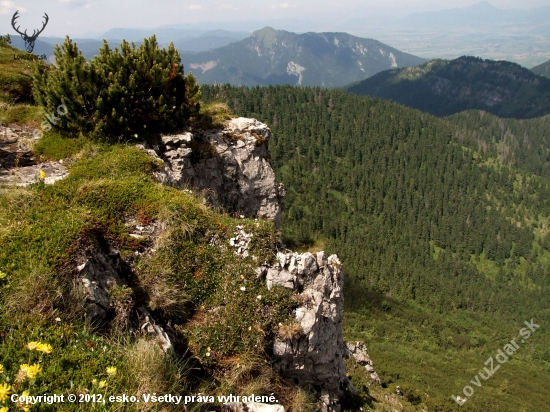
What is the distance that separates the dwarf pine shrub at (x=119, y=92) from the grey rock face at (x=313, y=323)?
8180mm

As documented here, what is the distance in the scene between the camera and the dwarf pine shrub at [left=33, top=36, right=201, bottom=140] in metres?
12.6

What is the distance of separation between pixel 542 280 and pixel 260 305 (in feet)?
685

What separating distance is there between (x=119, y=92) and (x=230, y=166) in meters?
5.86

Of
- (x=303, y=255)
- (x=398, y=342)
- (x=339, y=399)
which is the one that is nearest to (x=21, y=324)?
(x=303, y=255)

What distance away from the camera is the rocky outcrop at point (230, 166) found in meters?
14.3

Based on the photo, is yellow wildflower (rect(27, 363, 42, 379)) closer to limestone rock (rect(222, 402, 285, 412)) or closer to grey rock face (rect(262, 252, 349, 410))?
limestone rock (rect(222, 402, 285, 412))

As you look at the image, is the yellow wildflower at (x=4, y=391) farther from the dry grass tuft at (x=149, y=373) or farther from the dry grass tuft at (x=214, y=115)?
the dry grass tuft at (x=214, y=115)

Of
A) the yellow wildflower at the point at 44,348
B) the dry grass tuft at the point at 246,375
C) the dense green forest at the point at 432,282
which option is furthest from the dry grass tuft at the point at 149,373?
the dense green forest at the point at 432,282

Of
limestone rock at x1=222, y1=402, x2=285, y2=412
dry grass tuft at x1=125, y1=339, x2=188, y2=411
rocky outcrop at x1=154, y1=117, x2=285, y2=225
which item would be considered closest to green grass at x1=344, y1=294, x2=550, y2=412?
rocky outcrop at x1=154, y1=117, x2=285, y2=225

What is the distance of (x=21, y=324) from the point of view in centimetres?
577

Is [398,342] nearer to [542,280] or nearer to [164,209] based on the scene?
[164,209]

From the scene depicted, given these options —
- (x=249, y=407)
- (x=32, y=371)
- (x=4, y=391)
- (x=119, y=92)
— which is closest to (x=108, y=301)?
(x=32, y=371)

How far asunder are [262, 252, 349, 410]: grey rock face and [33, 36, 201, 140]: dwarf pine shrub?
8.18 meters

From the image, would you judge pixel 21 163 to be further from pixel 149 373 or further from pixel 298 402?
A: pixel 298 402
